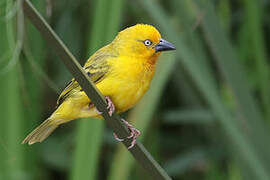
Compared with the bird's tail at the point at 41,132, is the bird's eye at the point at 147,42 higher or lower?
higher

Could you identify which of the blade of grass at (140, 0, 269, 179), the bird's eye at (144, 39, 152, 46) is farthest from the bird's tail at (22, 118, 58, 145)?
the blade of grass at (140, 0, 269, 179)

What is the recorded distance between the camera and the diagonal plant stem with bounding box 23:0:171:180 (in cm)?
102

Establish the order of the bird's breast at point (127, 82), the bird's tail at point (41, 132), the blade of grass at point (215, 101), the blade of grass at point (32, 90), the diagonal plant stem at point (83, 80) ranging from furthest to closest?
the blade of grass at point (32, 90) < the blade of grass at point (215, 101) < the bird's tail at point (41, 132) < the bird's breast at point (127, 82) < the diagonal plant stem at point (83, 80)

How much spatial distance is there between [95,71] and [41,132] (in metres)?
0.33

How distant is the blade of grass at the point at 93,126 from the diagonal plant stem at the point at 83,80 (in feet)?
2.41

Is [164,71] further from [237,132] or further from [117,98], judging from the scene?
[117,98]

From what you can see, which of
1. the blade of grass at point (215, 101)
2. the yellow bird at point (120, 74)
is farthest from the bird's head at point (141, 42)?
the blade of grass at point (215, 101)

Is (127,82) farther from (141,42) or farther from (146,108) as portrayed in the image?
(146,108)

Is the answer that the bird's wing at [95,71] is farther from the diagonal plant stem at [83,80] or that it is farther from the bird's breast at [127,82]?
the diagonal plant stem at [83,80]

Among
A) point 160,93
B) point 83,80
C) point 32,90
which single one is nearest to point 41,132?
point 32,90

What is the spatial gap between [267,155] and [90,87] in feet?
4.78

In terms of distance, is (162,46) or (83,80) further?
(162,46)

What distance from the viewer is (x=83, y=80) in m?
1.16

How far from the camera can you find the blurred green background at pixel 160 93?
2074 millimetres
